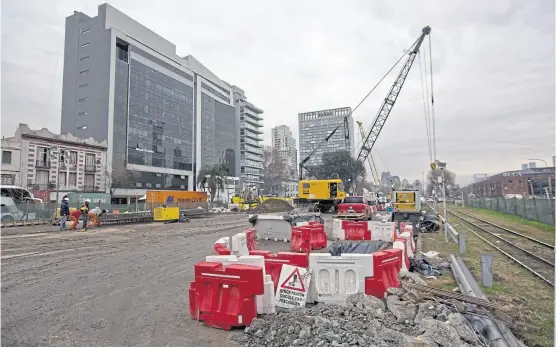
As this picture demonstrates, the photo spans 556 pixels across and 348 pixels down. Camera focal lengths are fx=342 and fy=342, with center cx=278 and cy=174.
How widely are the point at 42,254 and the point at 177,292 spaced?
24.5 ft

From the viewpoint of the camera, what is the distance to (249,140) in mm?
118375

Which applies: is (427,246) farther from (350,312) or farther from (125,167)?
(125,167)

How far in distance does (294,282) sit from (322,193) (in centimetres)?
2979

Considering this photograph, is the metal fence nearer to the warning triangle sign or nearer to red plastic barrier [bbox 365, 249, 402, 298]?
red plastic barrier [bbox 365, 249, 402, 298]

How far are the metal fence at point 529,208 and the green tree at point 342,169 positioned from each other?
29960 millimetres

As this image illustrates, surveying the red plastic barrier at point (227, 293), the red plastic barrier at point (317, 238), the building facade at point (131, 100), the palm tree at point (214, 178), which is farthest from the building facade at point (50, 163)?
the red plastic barrier at point (227, 293)

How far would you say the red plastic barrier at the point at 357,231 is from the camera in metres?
15.0

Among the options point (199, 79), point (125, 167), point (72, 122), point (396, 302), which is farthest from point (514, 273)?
point (199, 79)

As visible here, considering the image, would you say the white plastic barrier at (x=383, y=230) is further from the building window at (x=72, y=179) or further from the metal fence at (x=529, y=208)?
the building window at (x=72, y=179)

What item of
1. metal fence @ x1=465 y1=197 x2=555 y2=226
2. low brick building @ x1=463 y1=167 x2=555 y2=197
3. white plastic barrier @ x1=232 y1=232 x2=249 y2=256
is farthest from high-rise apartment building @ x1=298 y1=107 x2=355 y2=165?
white plastic barrier @ x1=232 y1=232 x2=249 y2=256

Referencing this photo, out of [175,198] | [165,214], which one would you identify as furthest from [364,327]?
[175,198]

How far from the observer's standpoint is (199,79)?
88.6 m

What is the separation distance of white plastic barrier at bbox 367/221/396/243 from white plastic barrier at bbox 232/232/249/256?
6803 mm

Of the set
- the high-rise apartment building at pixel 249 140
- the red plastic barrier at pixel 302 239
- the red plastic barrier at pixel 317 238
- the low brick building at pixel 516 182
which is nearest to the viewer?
the red plastic barrier at pixel 302 239
